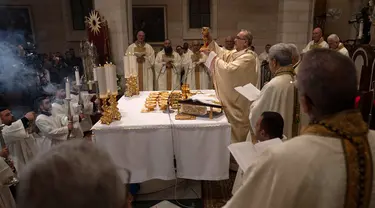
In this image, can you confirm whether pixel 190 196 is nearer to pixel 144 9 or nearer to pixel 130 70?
pixel 130 70

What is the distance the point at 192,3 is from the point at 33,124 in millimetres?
9002

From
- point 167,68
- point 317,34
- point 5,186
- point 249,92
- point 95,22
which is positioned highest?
point 95,22

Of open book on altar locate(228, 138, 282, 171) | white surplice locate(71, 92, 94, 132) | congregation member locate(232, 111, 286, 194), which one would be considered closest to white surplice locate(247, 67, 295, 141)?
congregation member locate(232, 111, 286, 194)

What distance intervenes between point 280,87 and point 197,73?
5359 mm

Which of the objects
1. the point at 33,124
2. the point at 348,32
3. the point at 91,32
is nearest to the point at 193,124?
the point at 33,124

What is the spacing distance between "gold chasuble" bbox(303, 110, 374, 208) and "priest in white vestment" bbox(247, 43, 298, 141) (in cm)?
198

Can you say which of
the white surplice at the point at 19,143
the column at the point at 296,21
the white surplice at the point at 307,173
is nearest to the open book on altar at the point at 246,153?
the white surplice at the point at 307,173

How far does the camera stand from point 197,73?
333 inches

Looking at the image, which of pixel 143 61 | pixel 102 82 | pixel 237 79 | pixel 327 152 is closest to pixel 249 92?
pixel 237 79

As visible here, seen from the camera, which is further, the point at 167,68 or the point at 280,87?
the point at 167,68

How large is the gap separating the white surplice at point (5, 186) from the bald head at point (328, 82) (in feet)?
8.58

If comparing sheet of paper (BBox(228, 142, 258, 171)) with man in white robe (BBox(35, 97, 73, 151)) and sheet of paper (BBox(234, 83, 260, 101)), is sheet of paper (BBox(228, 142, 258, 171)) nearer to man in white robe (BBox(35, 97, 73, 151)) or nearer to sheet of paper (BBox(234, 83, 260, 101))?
sheet of paper (BBox(234, 83, 260, 101))

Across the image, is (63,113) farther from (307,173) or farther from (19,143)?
(307,173)

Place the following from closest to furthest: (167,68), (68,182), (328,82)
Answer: (68,182), (328,82), (167,68)
